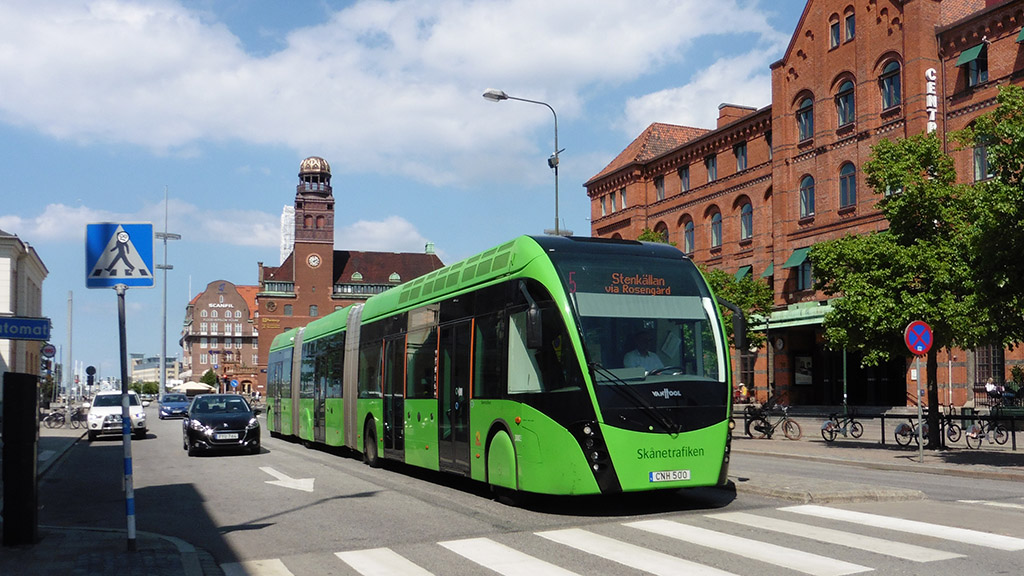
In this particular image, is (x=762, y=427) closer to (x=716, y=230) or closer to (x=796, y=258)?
(x=796, y=258)

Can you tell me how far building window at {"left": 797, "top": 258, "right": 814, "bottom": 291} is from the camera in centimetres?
4609

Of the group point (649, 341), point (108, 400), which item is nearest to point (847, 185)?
point (108, 400)

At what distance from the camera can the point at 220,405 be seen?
2338cm

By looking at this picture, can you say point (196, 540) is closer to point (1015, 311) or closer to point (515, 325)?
point (515, 325)

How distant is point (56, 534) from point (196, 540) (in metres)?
1.51

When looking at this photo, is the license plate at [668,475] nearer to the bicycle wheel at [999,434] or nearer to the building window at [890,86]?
the bicycle wheel at [999,434]

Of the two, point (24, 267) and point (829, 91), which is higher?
point (829, 91)

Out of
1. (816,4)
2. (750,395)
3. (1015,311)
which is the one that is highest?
(816,4)

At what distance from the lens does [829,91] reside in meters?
44.7

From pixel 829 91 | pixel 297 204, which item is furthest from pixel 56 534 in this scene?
pixel 297 204

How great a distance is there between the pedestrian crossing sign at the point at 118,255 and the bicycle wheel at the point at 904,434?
19725 millimetres

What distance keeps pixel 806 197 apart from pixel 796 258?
306 cm

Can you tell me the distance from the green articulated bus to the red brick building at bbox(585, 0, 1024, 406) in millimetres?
28068

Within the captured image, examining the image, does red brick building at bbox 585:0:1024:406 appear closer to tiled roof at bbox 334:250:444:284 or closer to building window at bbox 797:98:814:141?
building window at bbox 797:98:814:141
